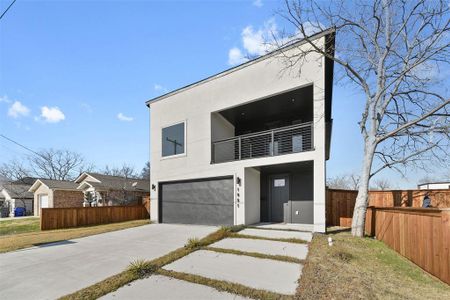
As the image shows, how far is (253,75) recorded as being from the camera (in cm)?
1136

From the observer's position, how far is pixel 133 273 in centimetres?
560

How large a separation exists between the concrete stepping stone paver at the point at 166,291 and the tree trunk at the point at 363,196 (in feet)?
20.4

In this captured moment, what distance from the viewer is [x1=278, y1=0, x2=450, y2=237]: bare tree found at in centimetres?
909

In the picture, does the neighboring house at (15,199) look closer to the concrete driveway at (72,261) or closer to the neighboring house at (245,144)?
the neighboring house at (245,144)

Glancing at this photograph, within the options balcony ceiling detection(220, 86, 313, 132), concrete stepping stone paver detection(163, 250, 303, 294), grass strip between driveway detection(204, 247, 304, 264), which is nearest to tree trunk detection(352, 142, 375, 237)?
balcony ceiling detection(220, 86, 313, 132)

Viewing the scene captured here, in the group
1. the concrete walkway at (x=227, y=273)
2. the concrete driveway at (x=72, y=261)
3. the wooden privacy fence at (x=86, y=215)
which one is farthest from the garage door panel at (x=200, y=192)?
the wooden privacy fence at (x=86, y=215)

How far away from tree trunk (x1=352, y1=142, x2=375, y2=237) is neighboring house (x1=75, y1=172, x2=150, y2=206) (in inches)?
598

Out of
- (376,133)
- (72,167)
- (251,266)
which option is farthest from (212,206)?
(72,167)

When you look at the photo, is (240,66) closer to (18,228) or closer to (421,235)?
(421,235)

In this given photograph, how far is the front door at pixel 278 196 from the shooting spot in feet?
39.8

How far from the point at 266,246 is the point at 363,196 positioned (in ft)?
13.3

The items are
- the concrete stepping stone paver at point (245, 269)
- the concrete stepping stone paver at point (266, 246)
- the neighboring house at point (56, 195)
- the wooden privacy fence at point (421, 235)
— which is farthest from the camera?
the neighboring house at point (56, 195)

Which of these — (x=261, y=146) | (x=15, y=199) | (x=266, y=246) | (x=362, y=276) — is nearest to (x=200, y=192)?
(x=261, y=146)

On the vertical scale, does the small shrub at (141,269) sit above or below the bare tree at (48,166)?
below
